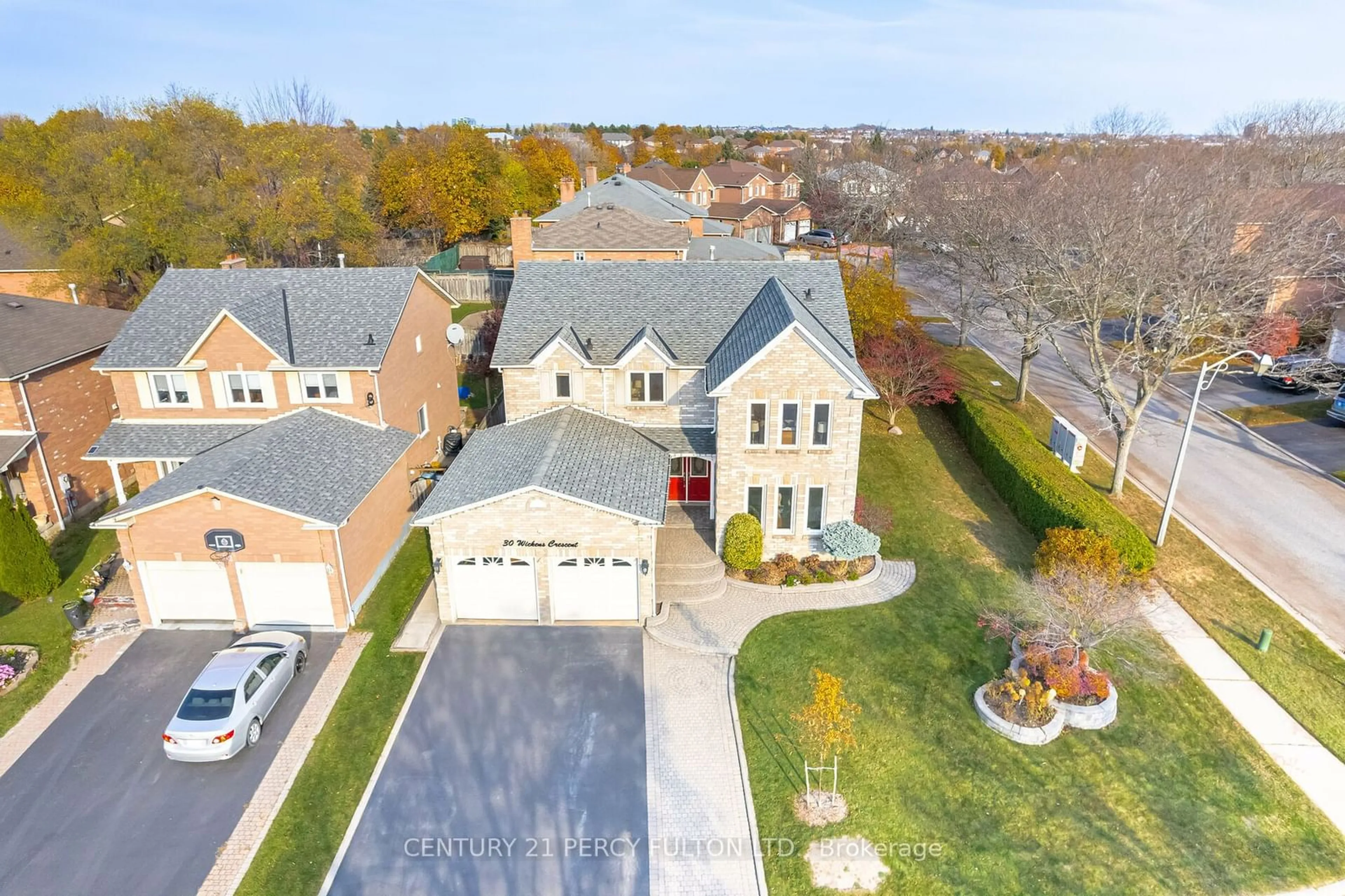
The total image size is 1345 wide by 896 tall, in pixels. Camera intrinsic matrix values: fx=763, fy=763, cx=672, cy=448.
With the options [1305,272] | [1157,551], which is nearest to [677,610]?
[1157,551]

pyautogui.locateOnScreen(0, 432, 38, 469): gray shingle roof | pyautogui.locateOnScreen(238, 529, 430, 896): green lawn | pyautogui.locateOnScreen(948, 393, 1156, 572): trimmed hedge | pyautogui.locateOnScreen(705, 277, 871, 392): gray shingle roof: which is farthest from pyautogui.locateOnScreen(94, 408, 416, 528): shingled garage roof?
pyautogui.locateOnScreen(948, 393, 1156, 572): trimmed hedge

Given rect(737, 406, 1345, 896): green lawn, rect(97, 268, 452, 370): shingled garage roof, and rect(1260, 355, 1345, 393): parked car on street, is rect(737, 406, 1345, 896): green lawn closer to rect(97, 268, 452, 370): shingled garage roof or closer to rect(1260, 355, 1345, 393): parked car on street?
rect(97, 268, 452, 370): shingled garage roof

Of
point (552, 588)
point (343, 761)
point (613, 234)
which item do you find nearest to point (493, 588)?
point (552, 588)

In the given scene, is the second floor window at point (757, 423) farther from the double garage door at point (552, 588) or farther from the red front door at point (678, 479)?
the double garage door at point (552, 588)

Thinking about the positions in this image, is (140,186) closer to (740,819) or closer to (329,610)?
(329,610)

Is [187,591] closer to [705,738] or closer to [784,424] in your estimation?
[705,738]

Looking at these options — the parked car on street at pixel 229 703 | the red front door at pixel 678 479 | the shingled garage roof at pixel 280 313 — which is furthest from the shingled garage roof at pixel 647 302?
the parked car on street at pixel 229 703
